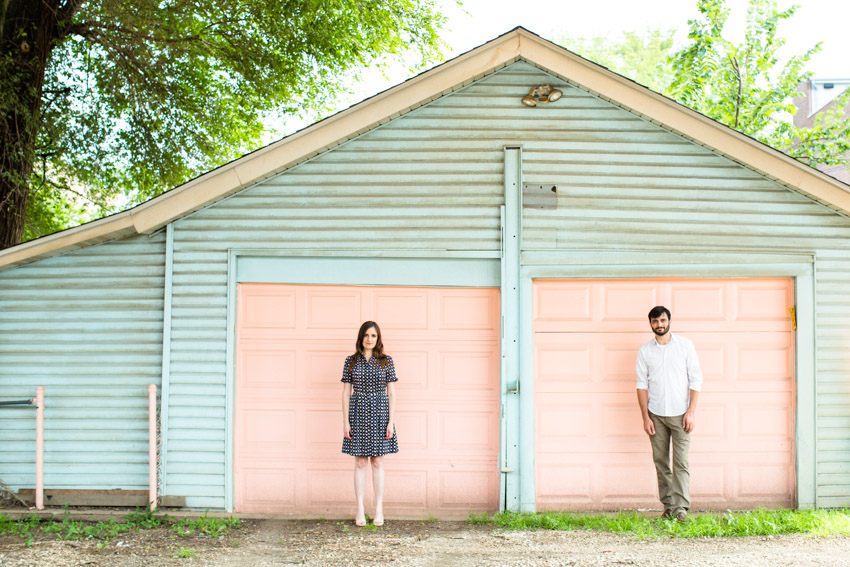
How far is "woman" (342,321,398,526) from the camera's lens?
624cm

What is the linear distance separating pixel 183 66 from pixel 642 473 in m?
10.1

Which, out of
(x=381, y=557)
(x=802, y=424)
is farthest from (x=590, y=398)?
(x=381, y=557)

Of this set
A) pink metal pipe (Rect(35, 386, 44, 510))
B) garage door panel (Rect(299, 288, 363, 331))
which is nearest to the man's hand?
garage door panel (Rect(299, 288, 363, 331))

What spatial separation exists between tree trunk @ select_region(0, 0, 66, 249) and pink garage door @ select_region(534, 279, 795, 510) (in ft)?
24.1

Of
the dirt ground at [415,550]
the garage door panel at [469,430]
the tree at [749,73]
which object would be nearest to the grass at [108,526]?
the dirt ground at [415,550]

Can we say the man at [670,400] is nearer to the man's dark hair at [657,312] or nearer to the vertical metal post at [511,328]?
the man's dark hair at [657,312]

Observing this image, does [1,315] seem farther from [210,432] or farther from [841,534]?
[841,534]

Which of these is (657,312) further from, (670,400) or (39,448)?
(39,448)

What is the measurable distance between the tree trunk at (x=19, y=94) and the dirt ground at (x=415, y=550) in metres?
5.27

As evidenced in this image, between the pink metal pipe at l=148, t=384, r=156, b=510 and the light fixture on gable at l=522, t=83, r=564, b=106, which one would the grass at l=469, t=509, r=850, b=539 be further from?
the light fixture on gable at l=522, t=83, r=564, b=106

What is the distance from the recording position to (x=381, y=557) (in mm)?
5527

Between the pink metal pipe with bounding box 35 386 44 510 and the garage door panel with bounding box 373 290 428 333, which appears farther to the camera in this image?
the garage door panel with bounding box 373 290 428 333

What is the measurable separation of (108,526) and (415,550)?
8.98ft

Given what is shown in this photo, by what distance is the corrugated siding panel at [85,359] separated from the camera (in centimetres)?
671
